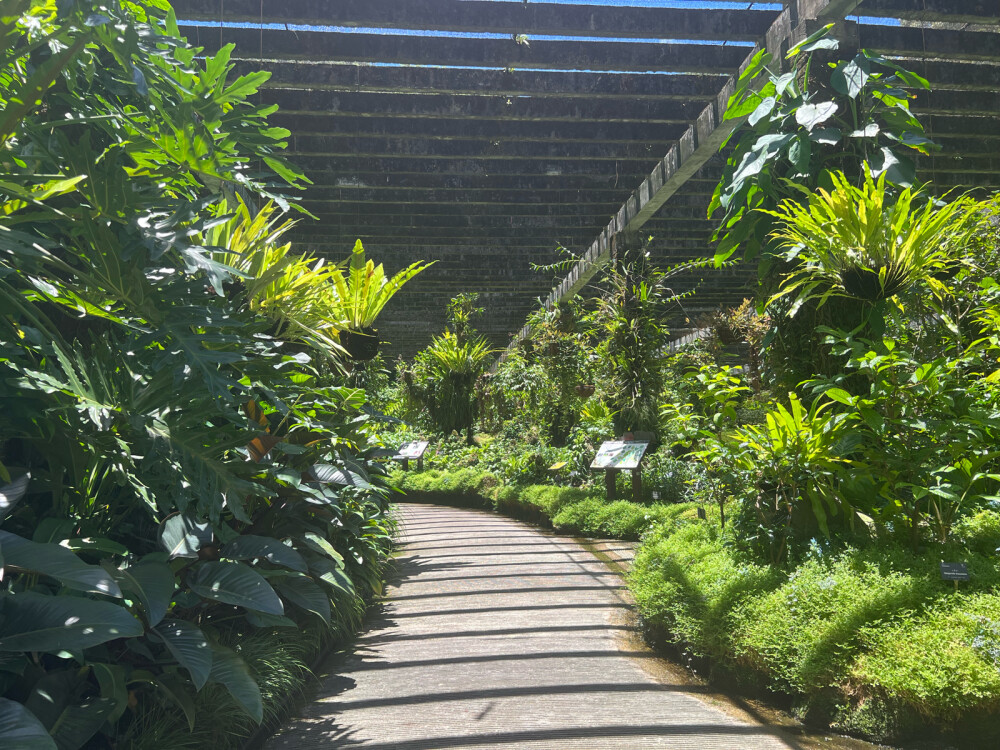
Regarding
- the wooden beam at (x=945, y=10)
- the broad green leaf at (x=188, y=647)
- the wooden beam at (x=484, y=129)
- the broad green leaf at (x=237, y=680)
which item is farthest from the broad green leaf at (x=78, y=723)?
the wooden beam at (x=484, y=129)

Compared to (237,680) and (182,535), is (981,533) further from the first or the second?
(182,535)

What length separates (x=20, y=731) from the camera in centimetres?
144

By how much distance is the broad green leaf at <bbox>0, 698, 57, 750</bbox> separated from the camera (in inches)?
55.9

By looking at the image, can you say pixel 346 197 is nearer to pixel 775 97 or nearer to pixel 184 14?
pixel 184 14

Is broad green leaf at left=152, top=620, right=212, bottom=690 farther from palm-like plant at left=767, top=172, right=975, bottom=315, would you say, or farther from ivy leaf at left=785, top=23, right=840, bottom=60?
ivy leaf at left=785, top=23, right=840, bottom=60

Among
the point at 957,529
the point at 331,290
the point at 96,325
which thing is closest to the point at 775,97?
the point at 957,529

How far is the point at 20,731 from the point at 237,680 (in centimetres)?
80

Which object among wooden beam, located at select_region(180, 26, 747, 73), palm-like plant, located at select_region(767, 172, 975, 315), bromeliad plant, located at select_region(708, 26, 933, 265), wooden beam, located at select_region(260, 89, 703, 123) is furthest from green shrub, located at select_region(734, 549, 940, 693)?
wooden beam, located at select_region(260, 89, 703, 123)

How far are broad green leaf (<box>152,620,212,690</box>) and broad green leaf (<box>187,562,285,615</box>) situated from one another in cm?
14

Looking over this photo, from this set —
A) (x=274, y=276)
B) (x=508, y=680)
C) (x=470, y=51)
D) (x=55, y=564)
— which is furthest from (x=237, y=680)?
(x=470, y=51)

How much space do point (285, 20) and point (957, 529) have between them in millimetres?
5598

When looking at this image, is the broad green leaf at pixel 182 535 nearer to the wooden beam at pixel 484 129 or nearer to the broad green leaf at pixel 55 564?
the broad green leaf at pixel 55 564

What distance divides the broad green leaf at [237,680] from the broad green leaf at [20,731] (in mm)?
728

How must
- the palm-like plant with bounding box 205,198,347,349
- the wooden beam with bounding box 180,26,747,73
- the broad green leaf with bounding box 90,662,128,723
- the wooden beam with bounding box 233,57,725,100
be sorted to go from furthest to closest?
the wooden beam with bounding box 233,57,725,100 → the wooden beam with bounding box 180,26,747,73 → the palm-like plant with bounding box 205,198,347,349 → the broad green leaf with bounding box 90,662,128,723
